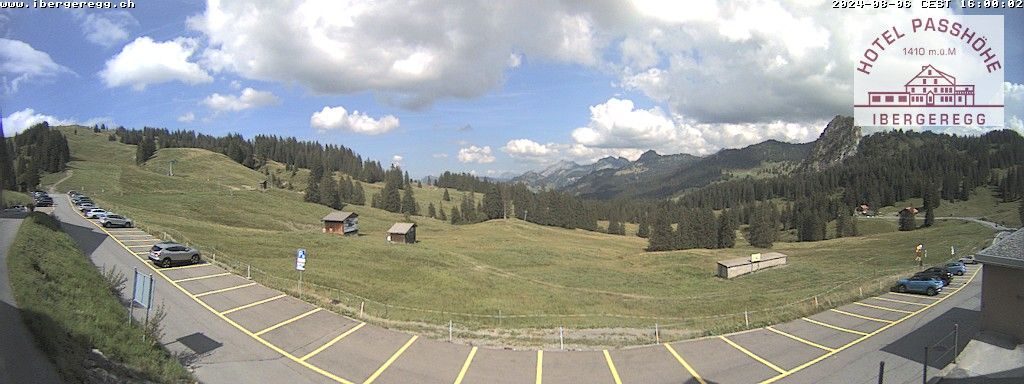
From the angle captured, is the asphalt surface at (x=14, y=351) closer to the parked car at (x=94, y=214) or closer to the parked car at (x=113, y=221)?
the parked car at (x=113, y=221)

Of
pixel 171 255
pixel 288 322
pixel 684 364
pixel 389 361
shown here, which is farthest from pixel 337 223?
pixel 684 364

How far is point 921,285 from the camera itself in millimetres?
28797

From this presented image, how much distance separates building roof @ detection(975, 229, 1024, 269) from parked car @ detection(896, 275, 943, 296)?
1497 cm

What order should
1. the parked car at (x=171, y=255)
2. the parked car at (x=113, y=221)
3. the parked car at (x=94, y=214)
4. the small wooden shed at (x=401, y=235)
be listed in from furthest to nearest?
the small wooden shed at (x=401, y=235) < the parked car at (x=94, y=214) < the parked car at (x=113, y=221) < the parked car at (x=171, y=255)

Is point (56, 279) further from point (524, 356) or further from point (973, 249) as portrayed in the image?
point (973, 249)

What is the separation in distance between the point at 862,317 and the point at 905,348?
598 centimetres

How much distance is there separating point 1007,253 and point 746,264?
51.0 metres

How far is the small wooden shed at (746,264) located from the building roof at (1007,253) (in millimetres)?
45881

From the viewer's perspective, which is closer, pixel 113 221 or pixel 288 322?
pixel 288 322

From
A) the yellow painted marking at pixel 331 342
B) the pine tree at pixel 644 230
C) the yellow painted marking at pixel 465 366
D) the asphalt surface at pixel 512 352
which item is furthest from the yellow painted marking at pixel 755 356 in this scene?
the pine tree at pixel 644 230

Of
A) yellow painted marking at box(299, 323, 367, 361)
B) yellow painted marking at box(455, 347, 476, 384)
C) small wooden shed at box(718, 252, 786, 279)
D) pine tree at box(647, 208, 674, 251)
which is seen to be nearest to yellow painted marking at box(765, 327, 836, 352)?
yellow painted marking at box(455, 347, 476, 384)

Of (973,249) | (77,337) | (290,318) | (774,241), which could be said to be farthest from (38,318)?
(774,241)

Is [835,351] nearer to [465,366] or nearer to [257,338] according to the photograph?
[465,366]

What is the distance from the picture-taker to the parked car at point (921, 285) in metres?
28.3
